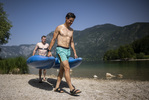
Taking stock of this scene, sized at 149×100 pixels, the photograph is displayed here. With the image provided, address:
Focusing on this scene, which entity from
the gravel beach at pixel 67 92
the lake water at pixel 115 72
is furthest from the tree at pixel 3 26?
the gravel beach at pixel 67 92

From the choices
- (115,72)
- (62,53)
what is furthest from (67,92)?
(115,72)

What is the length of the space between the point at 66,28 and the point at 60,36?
422 millimetres

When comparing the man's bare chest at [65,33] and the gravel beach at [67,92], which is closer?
the gravel beach at [67,92]

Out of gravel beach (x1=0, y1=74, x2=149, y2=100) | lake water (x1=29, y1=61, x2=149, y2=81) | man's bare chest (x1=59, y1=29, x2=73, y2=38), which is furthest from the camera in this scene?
lake water (x1=29, y1=61, x2=149, y2=81)

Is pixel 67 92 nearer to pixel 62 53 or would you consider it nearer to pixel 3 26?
pixel 62 53

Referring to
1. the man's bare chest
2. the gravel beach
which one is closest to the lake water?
the gravel beach

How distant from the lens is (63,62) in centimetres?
439

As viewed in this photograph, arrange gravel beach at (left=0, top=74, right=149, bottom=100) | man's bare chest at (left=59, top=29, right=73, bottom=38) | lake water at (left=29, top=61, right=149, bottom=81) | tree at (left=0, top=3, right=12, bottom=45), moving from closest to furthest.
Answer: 1. gravel beach at (left=0, top=74, right=149, bottom=100)
2. man's bare chest at (left=59, top=29, right=73, bottom=38)
3. lake water at (left=29, top=61, right=149, bottom=81)
4. tree at (left=0, top=3, right=12, bottom=45)

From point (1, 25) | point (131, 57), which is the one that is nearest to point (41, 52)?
point (1, 25)

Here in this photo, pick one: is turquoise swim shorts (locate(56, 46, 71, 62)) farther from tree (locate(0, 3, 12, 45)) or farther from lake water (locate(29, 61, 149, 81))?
tree (locate(0, 3, 12, 45))

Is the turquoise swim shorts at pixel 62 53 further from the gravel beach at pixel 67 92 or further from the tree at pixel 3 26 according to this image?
the tree at pixel 3 26

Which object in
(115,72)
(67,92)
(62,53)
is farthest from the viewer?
(115,72)

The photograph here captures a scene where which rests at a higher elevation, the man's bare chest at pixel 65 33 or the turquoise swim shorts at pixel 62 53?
the man's bare chest at pixel 65 33

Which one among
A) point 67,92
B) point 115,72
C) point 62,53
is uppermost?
point 62,53
